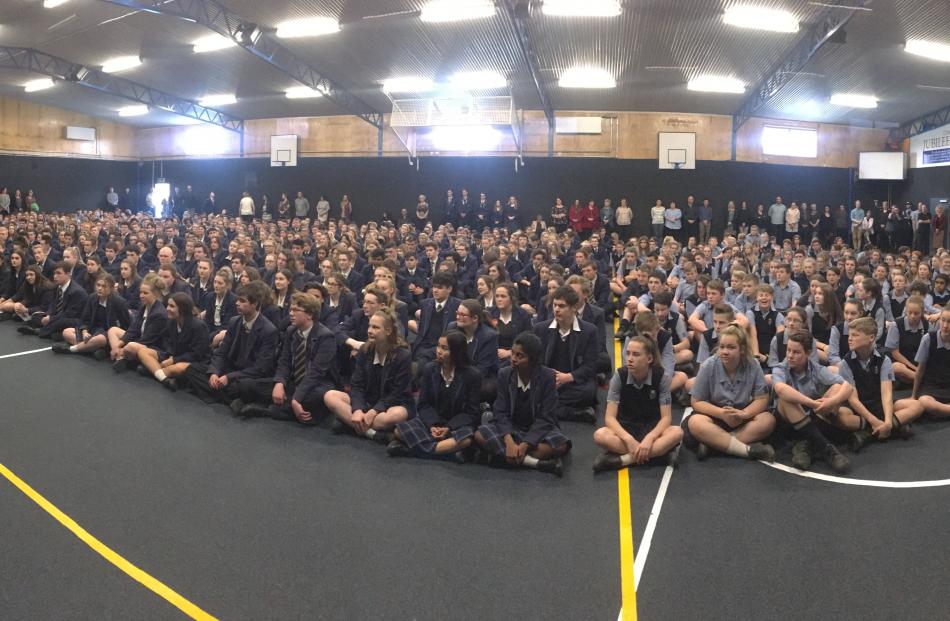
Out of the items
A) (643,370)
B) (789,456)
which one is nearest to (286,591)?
(643,370)

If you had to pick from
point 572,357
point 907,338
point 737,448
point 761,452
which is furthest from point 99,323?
point 907,338

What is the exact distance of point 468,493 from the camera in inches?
191

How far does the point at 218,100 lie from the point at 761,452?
22.2 metres

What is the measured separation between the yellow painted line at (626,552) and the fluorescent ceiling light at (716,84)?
1448cm

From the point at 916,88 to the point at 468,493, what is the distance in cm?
1738

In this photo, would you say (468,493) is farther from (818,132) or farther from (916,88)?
(818,132)

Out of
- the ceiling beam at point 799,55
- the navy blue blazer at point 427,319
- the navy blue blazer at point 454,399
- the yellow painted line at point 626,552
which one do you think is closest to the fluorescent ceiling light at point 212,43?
the navy blue blazer at point 427,319

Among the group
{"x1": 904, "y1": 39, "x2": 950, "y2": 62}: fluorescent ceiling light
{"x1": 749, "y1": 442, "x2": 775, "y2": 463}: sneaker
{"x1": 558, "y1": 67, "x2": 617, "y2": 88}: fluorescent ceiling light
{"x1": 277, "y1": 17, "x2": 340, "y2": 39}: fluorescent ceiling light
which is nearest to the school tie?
{"x1": 749, "y1": 442, "x2": 775, "y2": 463}: sneaker

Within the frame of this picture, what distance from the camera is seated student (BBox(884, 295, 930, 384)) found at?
270 inches

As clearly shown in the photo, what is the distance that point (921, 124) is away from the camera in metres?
20.6

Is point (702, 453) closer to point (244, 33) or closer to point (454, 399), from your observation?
point (454, 399)

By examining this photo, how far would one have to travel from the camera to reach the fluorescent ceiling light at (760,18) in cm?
1219

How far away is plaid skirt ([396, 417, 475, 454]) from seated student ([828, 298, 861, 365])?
3433 mm

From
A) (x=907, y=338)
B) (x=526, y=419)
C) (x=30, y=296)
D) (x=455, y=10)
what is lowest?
(x=526, y=419)
